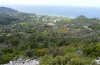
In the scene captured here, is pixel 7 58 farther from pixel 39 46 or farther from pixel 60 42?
pixel 60 42

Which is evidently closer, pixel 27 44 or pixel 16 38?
pixel 27 44

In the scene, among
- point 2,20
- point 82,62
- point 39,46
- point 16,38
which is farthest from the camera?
point 2,20

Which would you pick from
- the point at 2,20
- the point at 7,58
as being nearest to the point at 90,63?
the point at 7,58

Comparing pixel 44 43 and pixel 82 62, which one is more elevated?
pixel 82 62

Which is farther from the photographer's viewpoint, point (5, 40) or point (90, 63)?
point (5, 40)

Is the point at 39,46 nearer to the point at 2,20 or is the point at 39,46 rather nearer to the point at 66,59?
the point at 66,59

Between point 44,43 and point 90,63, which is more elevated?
point 90,63

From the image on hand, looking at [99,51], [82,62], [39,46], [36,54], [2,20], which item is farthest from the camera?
[2,20]

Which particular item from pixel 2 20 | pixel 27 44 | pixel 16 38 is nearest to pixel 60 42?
pixel 27 44

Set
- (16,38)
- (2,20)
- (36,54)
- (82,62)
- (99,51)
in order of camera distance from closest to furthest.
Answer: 1. (82,62)
2. (99,51)
3. (36,54)
4. (16,38)
5. (2,20)
